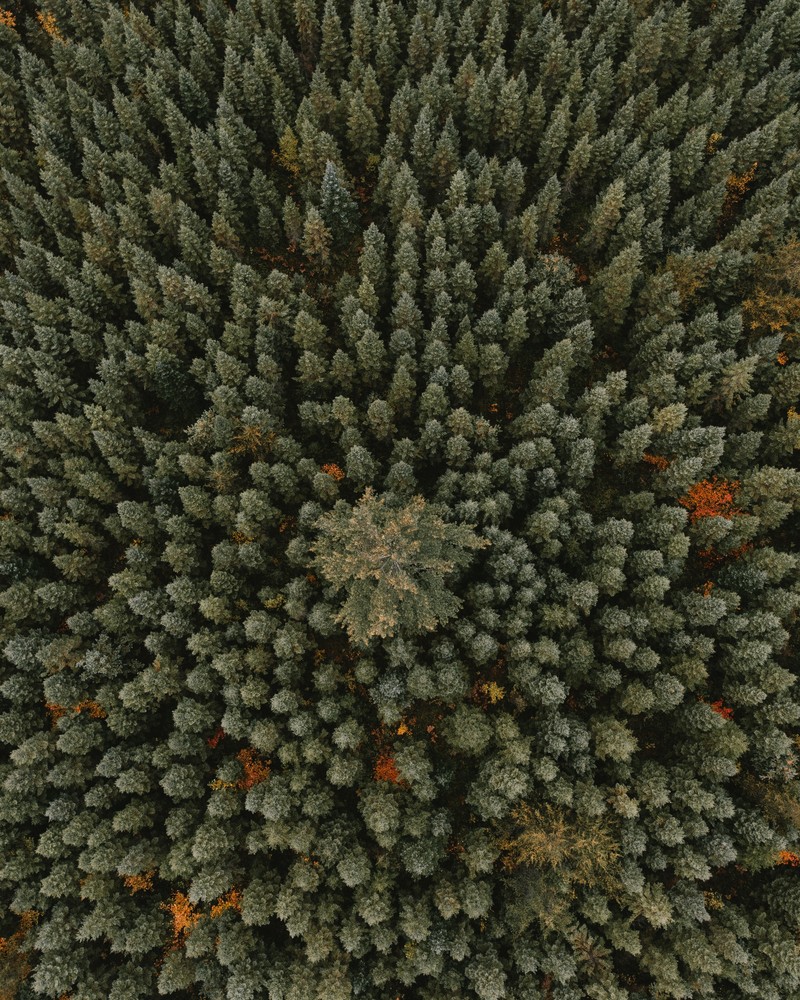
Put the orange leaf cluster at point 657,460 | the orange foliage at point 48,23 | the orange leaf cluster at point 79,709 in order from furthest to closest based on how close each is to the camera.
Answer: the orange foliage at point 48,23
the orange leaf cluster at point 657,460
the orange leaf cluster at point 79,709

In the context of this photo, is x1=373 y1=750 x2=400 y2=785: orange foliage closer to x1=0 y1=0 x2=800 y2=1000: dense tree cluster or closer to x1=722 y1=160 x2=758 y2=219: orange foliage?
x1=0 y1=0 x2=800 y2=1000: dense tree cluster

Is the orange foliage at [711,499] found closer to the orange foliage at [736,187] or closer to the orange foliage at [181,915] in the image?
the orange foliage at [736,187]

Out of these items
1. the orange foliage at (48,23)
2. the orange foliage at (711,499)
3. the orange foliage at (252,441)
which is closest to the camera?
the orange foliage at (252,441)

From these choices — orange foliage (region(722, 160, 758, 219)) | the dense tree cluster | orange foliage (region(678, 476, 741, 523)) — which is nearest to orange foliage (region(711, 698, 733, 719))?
the dense tree cluster

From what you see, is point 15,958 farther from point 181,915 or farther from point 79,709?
point 79,709

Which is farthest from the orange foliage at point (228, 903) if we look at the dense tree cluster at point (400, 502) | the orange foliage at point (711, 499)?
the orange foliage at point (711, 499)
